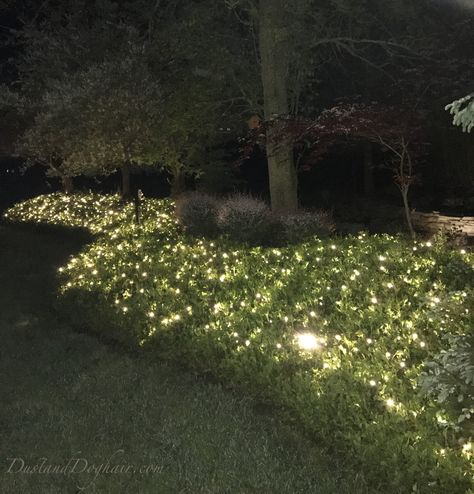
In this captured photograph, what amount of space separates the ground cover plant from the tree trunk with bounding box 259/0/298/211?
3005 millimetres

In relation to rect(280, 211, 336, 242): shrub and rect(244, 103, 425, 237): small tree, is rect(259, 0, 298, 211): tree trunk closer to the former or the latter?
rect(244, 103, 425, 237): small tree

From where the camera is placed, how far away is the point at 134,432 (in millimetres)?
5082

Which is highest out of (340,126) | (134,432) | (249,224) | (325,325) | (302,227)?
(340,126)

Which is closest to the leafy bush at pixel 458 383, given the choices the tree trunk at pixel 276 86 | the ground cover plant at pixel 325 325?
the ground cover plant at pixel 325 325

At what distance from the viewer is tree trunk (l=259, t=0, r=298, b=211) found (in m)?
11.7

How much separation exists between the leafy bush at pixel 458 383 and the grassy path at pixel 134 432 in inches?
33.2

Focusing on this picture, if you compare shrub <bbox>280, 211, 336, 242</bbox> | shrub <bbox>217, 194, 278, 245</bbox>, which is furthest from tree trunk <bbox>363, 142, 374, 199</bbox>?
shrub <bbox>217, 194, 278, 245</bbox>

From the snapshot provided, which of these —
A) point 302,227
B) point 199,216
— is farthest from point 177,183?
point 302,227

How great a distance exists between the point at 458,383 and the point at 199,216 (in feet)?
29.6

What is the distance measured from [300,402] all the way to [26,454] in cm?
230

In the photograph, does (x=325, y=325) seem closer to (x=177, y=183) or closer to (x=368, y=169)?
(x=368, y=169)

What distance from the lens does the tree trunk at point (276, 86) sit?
1170 centimetres

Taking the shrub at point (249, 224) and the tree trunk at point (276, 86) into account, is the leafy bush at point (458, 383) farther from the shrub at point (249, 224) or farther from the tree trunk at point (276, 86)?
the tree trunk at point (276, 86)

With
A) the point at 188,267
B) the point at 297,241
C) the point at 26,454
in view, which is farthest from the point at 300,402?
the point at 297,241
